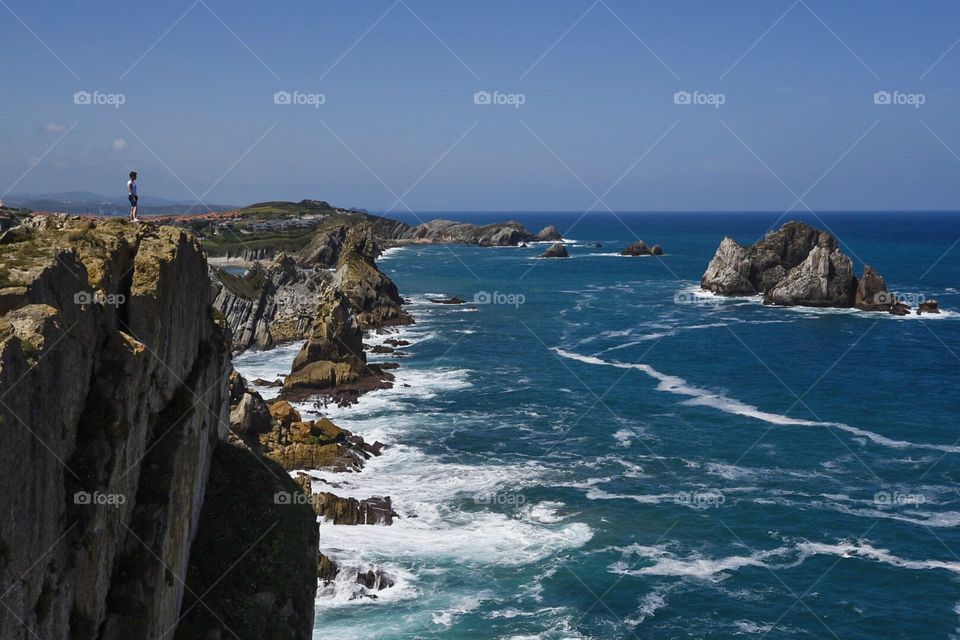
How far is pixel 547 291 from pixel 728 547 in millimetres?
104250

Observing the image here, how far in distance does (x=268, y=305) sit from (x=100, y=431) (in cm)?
8060

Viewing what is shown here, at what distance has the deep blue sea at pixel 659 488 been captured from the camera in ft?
121

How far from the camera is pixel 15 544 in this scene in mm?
14086

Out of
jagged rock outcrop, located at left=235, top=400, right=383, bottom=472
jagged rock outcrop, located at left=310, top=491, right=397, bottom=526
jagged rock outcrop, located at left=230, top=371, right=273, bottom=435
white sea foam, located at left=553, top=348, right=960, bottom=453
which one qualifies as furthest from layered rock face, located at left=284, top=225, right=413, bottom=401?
white sea foam, located at left=553, top=348, right=960, bottom=453

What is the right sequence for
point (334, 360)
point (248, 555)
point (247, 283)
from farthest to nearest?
1. point (247, 283)
2. point (334, 360)
3. point (248, 555)

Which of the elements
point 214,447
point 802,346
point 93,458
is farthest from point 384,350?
point 93,458

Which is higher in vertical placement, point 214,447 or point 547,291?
point 547,291

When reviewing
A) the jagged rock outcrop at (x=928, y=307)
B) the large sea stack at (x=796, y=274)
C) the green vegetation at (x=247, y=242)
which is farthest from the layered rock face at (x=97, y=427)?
the green vegetation at (x=247, y=242)

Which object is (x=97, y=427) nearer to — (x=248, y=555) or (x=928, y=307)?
(x=248, y=555)

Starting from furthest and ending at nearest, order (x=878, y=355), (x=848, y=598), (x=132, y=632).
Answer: (x=878, y=355), (x=848, y=598), (x=132, y=632)

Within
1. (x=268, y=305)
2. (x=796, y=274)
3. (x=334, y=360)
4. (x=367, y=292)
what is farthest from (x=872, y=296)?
(x=268, y=305)

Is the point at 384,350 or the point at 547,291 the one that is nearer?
the point at 384,350

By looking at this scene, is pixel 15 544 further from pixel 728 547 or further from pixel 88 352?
pixel 728 547

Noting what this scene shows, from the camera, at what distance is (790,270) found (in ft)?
428
